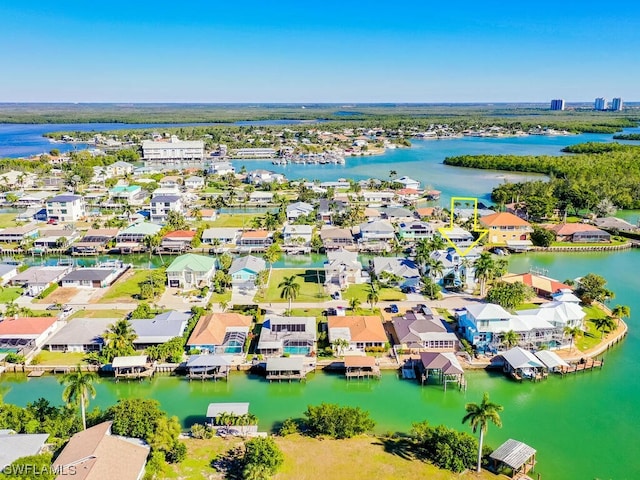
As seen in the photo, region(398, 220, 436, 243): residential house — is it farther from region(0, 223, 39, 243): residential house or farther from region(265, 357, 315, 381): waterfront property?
region(0, 223, 39, 243): residential house

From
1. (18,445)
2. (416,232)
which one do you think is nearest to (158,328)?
(18,445)

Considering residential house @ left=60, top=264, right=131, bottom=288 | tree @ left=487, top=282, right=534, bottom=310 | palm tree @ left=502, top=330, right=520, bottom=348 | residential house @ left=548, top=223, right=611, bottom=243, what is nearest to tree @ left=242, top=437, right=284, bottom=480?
palm tree @ left=502, top=330, right=520, bottom=348

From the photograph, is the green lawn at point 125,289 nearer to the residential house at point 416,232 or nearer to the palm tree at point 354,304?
the palm tree at point 354,304

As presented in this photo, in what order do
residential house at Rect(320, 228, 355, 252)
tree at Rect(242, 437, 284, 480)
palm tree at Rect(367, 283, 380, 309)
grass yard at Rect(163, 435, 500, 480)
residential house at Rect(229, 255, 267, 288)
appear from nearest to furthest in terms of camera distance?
tree at Rect(242, 437, 284, 480) → grass yard at Rect(163, 435, 500, 480) → palm tree at Rect(367, 283, 380, 309) → residential house at Rect(229, 255, 267, 288) → residential house at Rect(320, 228, 355, 252)

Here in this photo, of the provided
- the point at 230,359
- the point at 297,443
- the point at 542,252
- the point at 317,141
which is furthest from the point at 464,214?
the point at 317,141

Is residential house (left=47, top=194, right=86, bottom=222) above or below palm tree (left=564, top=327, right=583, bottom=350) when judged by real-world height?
above

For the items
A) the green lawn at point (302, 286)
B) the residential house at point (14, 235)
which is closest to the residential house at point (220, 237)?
the green lawn at point (302, 286)
